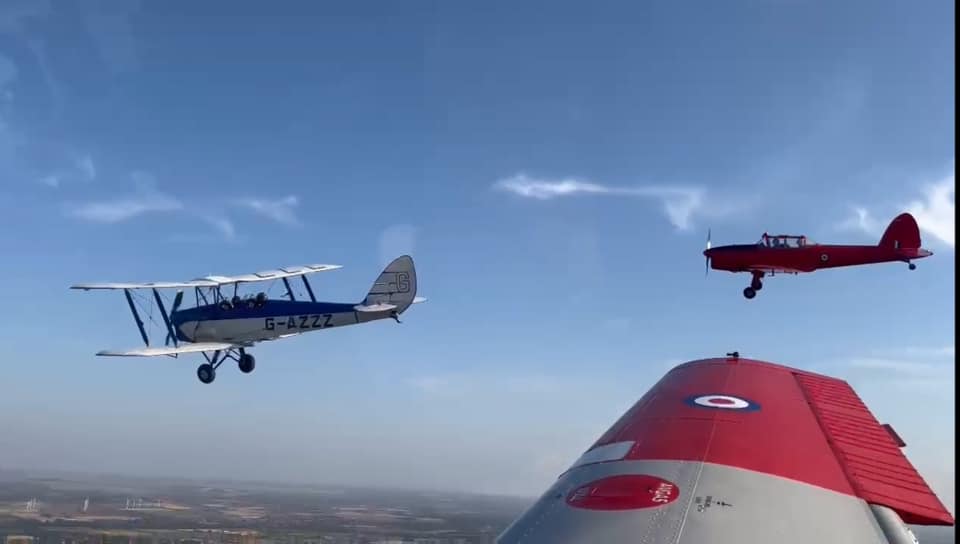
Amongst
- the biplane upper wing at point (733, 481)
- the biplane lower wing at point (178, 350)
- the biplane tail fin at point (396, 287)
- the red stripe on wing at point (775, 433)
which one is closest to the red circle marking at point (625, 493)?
the biplane upper wing at point (733, 481)

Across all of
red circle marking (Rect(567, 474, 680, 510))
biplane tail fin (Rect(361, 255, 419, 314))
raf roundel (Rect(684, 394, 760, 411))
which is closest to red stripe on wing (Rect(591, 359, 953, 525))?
raf roundel (Rect(684, 394, 760, 411))

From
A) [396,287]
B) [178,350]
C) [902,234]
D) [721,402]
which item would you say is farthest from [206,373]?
[902,234]

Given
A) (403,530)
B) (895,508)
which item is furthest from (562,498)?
(403,530)

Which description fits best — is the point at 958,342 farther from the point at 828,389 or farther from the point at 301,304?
the point at 301,304

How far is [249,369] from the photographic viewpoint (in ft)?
122

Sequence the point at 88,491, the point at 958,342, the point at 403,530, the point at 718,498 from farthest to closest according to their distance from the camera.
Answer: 1. the point at 88,491
2. the point at 403,530
3. the point at 718,498
4. the point at 958,342

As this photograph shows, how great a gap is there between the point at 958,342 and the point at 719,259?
32.7 meters

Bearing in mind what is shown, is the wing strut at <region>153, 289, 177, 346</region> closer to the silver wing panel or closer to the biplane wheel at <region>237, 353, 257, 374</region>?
the biplane wheel at <region>237, 353, 257, 374</region>

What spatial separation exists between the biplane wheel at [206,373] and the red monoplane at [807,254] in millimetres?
28478

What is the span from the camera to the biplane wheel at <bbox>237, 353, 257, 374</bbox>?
1455 inches

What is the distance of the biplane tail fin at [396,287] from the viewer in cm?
3891

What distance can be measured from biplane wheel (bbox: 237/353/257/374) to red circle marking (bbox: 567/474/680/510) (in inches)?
1321

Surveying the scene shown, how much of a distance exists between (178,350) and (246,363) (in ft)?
15.6

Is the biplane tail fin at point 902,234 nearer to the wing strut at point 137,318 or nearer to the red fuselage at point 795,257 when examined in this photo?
the red fuselage at point 795,257
